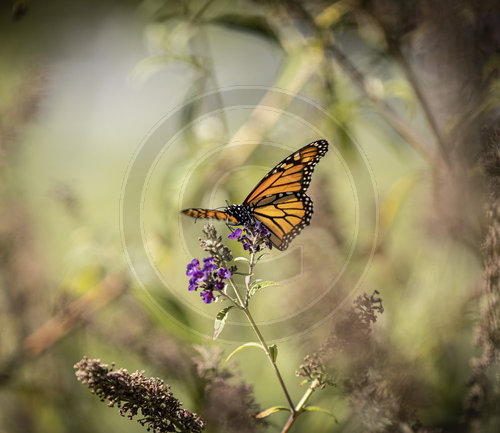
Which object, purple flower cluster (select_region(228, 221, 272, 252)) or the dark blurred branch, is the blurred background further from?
purple flower cluster (select_region(228, 221, 272, 252))

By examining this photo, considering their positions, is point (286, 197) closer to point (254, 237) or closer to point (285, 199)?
point (285, 199)

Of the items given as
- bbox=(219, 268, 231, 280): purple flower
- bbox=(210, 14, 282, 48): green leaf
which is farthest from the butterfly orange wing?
bbox=(210, 14, 282, 48): green leaf

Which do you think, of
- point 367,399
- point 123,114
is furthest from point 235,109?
point 367,399

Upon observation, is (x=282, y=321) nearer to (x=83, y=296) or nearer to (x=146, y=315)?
(x=146, y=315)

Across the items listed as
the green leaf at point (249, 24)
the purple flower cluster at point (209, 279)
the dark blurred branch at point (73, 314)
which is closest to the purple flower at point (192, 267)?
the purple flower cluster at point (209, 279)

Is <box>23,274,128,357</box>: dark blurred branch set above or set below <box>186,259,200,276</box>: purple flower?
A: above

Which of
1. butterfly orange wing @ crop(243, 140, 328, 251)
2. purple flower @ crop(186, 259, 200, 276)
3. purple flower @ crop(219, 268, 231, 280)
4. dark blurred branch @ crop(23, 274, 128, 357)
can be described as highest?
dark blurred branch @ crop(23, 274, 128, 357)
